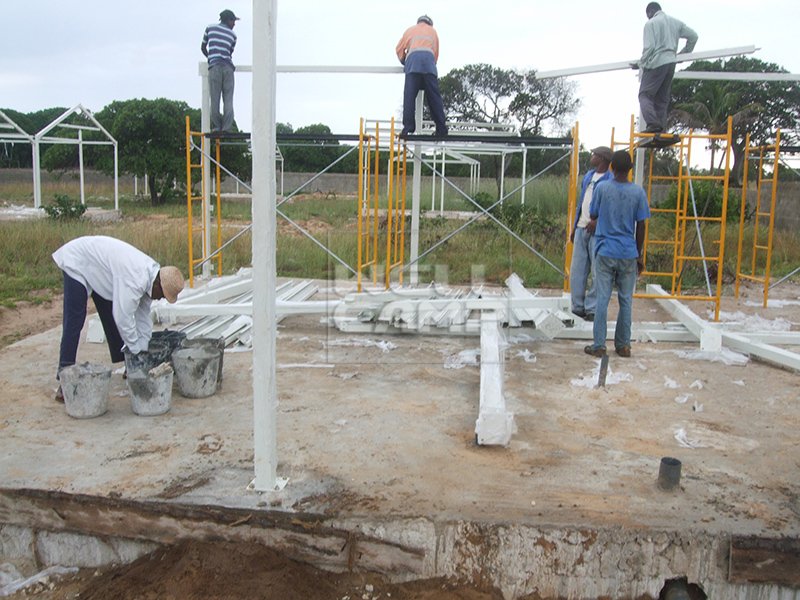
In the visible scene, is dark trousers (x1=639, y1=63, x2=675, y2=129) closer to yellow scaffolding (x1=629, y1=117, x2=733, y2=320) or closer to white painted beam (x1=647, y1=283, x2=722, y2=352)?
yellow scaffolding (x1=629, y1=117, x2=733, y2=320)

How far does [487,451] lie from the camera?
464cm

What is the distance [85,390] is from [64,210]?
15273 millimetres

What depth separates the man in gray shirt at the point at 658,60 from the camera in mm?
8039

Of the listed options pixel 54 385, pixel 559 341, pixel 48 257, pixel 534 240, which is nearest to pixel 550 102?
pixel 534 240

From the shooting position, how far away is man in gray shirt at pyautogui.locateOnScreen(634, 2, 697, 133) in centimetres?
804

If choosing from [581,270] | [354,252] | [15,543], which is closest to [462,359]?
[581,270]

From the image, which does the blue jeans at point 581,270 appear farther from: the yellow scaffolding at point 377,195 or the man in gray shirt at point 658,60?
the yellow scaffolding at point 377,195

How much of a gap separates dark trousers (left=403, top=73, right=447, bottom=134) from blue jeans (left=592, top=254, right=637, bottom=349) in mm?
2785

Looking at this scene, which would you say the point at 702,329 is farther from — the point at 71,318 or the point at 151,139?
the point at 151,139

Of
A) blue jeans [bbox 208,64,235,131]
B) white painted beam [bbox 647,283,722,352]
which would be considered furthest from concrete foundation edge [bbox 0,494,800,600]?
blue jeans [bbox 208,64,235,131]

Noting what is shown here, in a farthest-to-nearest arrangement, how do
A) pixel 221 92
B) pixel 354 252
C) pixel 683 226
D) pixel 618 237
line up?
pixel 354 252 → pixel 221 92 → pixel 683 226 → pixel 618 237

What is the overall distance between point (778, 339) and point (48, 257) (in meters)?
11.5

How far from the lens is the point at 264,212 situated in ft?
11.7

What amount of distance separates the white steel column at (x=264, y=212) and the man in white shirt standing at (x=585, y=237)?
181 inches
